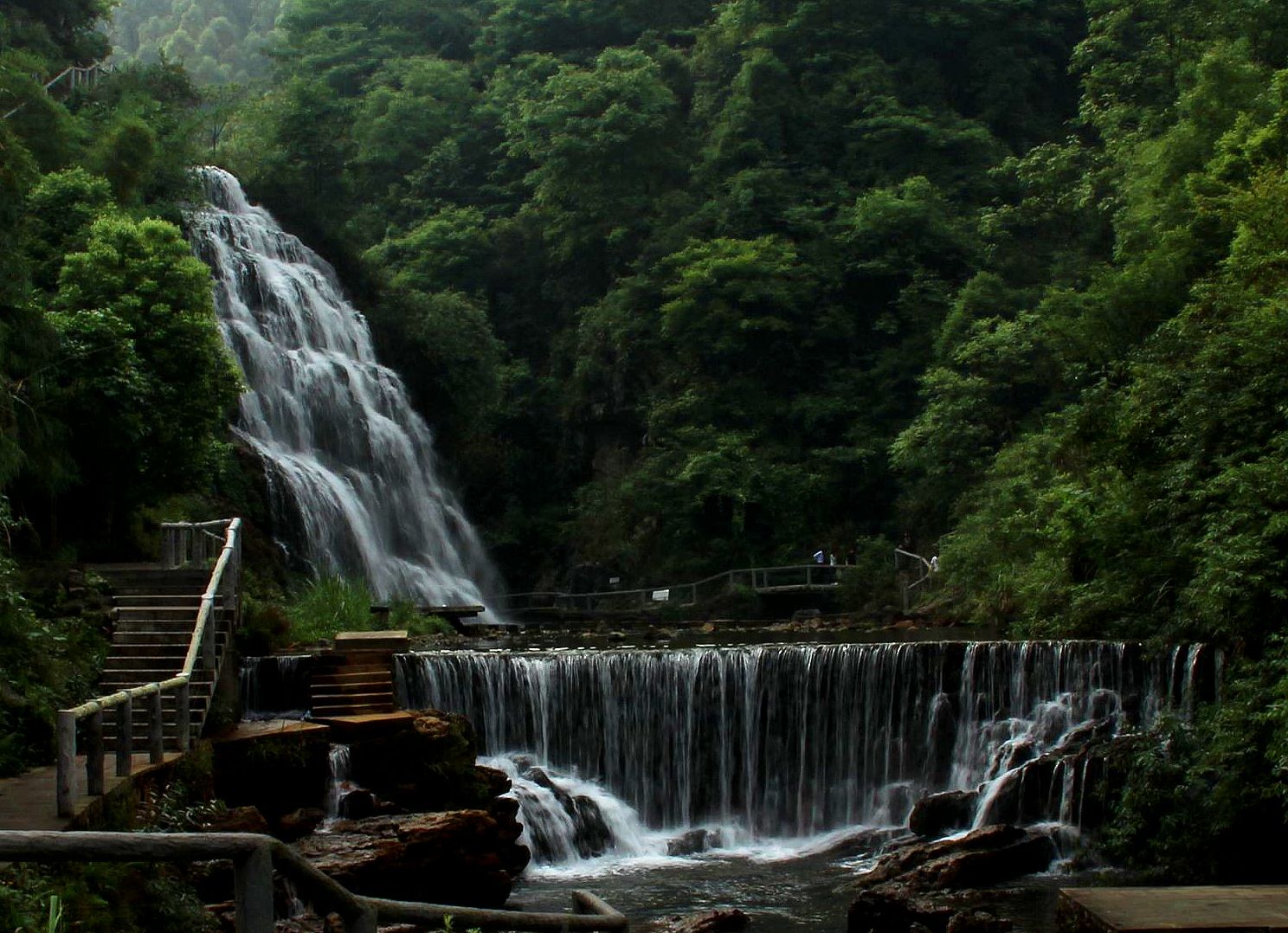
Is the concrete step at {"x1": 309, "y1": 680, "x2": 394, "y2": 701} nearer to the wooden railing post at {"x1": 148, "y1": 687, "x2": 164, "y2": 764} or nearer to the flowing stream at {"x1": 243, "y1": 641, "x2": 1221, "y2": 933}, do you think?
the flowing stream at {"x1": 243, "y1": 641, "x2": 1221, "y2": 933}

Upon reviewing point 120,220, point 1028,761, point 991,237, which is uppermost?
point 991,237

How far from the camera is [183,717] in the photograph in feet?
37.0

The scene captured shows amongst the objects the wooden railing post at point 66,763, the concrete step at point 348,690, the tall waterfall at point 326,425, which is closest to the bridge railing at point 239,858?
the wooden railing post at point 66,763

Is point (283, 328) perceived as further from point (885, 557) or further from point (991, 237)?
point (991, 237)

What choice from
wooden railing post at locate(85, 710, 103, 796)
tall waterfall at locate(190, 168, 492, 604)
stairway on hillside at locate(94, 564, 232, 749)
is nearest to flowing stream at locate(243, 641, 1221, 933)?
stairway on hillside at locate(94, 564, 232, 749)

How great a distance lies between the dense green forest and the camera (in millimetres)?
15859

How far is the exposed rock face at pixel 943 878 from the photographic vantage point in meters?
10.8

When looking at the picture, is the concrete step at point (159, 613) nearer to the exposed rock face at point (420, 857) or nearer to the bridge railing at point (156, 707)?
the bridge railing at point (156, 707)

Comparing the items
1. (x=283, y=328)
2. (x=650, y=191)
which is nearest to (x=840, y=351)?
(x=650, y=191)

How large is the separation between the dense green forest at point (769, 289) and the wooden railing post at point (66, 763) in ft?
12.2

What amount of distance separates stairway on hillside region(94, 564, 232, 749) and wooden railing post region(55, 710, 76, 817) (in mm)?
3319

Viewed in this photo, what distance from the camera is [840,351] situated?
37.2 m

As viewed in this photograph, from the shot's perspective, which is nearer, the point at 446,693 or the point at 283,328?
the point at 446,693

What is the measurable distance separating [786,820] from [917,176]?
24.2 m
